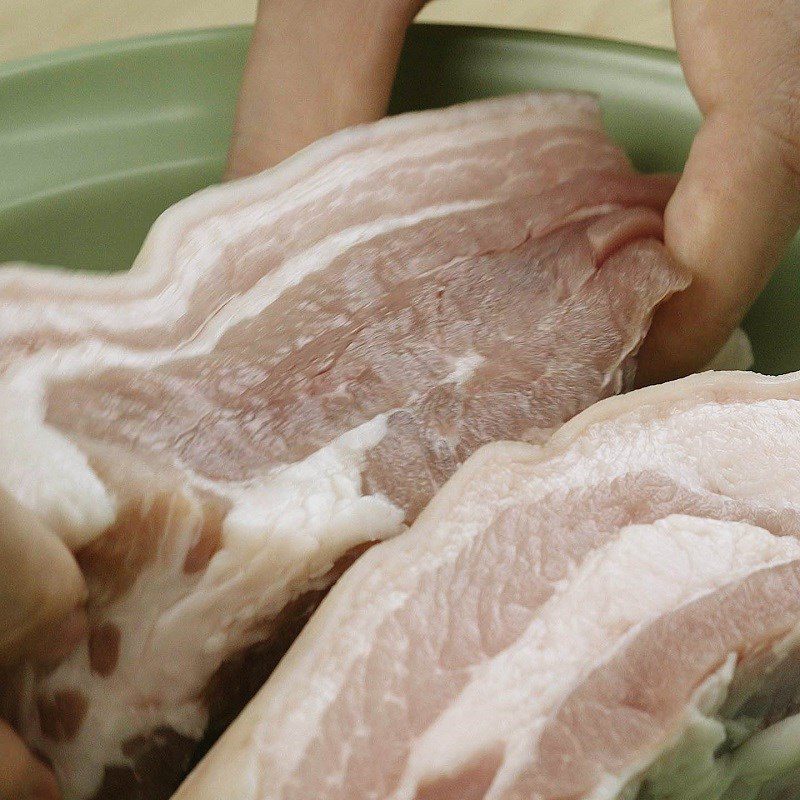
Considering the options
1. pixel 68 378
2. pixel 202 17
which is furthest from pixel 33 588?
pixel 202 17

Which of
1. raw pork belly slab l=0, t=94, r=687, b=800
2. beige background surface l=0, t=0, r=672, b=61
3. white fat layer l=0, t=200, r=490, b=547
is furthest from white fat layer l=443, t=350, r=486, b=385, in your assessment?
beige background surface l=0, t=0, r=672, b=61

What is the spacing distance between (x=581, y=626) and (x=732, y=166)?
35 centimetres

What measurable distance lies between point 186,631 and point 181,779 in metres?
0.10

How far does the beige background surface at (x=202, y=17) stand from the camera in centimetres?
133

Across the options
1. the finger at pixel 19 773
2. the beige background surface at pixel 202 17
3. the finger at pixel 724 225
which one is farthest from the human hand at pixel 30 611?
the beige background surface at pixel 202 17

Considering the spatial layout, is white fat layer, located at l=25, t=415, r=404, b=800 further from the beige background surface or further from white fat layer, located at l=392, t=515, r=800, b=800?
the beige background surface

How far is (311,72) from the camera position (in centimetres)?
87

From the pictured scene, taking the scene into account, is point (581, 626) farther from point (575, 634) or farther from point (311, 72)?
point (311, 72)

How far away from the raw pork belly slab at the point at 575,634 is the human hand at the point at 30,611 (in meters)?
0.08

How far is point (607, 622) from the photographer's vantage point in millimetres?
538

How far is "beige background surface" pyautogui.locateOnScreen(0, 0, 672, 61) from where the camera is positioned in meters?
1.33

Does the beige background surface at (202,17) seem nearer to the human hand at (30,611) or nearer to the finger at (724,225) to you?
the finger at (724,225)

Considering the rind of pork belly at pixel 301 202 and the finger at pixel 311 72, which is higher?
the finger at pixel 311 72

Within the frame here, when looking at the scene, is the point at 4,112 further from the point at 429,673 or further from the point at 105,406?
the point at 429,673
